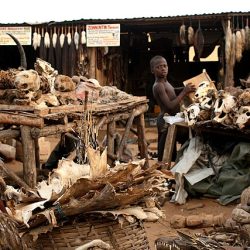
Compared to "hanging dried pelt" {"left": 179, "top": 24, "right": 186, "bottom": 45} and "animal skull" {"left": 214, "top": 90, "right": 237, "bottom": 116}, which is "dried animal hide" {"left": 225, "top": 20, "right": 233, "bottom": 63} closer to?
"hanging dried pelt" {"left": 179, "top": 24, "right": 186, "bottom": 45}

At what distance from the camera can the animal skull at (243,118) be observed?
7136 millimetres

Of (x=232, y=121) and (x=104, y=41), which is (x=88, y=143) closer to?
(x=232, y=121)

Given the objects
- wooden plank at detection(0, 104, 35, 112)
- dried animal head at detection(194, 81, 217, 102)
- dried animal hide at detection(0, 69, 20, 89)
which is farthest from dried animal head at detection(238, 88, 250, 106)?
dried animal hide at detection(0, 69, 20, 89)

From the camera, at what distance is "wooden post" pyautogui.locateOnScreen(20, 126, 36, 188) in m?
6.20

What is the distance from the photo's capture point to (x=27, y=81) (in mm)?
6520

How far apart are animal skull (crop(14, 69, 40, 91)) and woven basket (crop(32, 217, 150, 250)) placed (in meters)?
3.26

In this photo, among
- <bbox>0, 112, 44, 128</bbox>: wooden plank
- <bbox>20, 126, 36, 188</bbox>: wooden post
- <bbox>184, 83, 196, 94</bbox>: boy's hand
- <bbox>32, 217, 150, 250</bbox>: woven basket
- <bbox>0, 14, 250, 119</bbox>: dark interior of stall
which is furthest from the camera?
<bbox>0, 14, 250, 119</bbox>: dark interior of stall

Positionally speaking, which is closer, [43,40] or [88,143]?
[88,143]

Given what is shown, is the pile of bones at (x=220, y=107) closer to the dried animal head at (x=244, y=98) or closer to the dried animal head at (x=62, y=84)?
the dried animal head at (x=244, y=98)

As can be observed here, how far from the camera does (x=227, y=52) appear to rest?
47.6ft

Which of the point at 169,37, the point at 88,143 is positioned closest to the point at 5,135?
the point at 88,143

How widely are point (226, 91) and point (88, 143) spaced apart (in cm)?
412

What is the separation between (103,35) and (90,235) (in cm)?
1250

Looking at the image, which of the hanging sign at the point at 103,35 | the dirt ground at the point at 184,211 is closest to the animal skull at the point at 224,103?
the dirt ground at the point at 184,211
